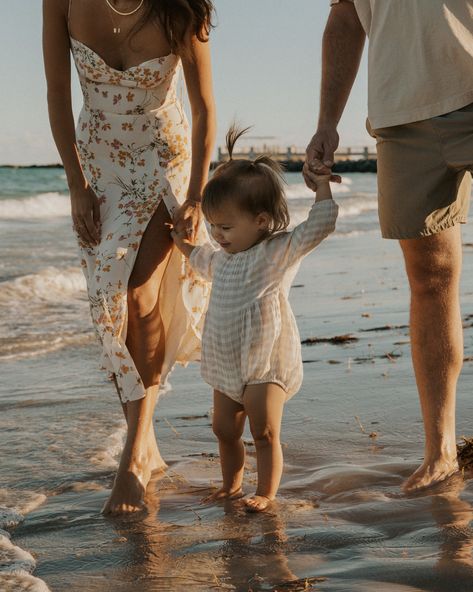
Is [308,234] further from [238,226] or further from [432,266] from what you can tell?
Answer: [432,266]

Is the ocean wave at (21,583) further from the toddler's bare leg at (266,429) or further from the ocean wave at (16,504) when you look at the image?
the toddler's bare leg at (266,429)

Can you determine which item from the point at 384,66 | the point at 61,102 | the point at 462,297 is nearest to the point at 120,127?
the point at 61,102

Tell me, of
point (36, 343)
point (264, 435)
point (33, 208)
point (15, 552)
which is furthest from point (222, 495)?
point (33, 208)

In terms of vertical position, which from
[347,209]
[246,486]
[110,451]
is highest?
[246,486]

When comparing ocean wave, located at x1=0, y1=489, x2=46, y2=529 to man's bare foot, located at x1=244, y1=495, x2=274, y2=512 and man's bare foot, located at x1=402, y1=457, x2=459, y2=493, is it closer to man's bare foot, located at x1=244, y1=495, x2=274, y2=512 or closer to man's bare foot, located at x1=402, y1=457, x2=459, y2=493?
man's bare foot, located at x1=244, y1=495, x2=274, y2=512

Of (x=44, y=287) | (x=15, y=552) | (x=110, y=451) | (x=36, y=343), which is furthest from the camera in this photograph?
(x=44, y=287)

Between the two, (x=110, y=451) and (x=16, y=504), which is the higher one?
(x=16, y=504)

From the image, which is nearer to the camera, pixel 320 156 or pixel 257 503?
pixel 257 503

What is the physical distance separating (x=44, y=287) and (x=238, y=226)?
6.81 metres

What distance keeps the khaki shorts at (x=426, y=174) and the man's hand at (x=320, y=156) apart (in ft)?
0.58

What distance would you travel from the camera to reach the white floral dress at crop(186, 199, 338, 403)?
3541 mm

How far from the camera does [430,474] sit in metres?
3.61

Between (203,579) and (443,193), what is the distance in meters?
1.58

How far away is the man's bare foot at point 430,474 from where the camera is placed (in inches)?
140
